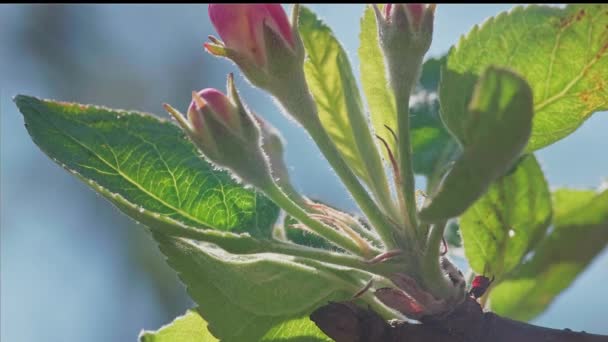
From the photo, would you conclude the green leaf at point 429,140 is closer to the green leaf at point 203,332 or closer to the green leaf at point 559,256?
the green leaf at point 559,256

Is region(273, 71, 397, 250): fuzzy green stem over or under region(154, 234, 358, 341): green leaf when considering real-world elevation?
over

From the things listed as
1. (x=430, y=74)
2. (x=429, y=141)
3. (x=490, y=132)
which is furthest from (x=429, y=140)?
(x=490, y=132)

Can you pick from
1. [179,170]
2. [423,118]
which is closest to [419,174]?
[423,118]

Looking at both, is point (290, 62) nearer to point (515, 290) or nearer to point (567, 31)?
point (567, 31)

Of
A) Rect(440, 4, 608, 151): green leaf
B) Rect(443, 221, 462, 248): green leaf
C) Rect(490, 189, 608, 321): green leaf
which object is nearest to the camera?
Rect(440, 4, 608, 151): green leaf

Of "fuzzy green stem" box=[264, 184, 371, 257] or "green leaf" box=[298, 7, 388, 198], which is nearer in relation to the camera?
"fuzzy green stem" box=[264, 184, 371, 257]

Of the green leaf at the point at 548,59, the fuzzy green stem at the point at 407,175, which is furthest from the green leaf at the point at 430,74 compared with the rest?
the fuzzy green stem at the point at 407,175

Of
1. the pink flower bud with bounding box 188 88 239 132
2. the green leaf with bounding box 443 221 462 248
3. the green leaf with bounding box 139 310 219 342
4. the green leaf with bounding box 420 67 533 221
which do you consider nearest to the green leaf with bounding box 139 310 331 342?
the green leaf with bounding box 139 310 219 342

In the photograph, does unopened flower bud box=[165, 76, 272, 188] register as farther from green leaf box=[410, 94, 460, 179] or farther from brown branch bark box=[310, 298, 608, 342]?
green leaf box=[410, 94, 460, 179]
